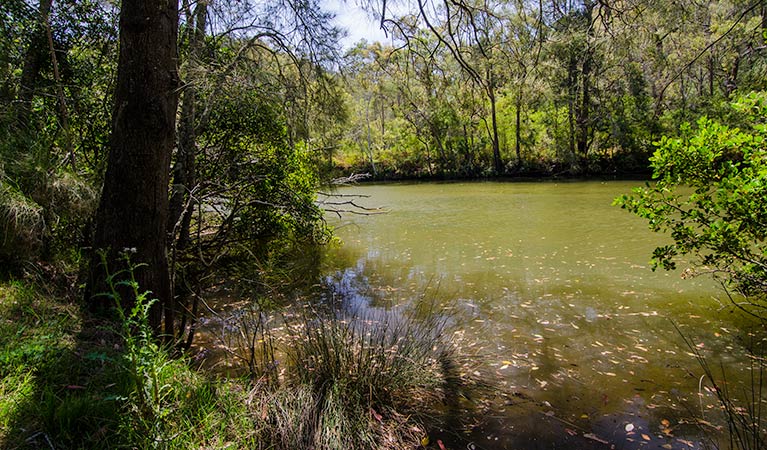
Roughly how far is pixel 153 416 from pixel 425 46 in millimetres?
3322

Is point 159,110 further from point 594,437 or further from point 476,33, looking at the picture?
point 594,437

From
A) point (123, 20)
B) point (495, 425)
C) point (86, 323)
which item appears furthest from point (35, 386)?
point (495, 425)

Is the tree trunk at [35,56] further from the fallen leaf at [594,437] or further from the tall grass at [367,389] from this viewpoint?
the fallen leaf at [594,437]

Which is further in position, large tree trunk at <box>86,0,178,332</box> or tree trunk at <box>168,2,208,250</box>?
tree trunk at <box>168,2,208,250</box>

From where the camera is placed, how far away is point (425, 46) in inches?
141

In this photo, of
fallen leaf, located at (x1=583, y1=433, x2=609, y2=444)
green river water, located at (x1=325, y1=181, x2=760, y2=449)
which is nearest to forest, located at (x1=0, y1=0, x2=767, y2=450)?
fallen leaf, located at (x1=583, y1=433, x2=609, y2=444)

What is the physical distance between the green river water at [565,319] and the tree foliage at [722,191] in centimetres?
85

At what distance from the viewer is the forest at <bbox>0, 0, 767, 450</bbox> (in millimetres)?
2049

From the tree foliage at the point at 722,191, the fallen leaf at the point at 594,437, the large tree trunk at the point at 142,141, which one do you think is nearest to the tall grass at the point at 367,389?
the fallen leaf at the point at 594,437

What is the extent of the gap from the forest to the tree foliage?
0.06 ft

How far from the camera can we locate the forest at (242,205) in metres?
2.05

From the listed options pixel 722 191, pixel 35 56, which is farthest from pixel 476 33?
pixel 35 56

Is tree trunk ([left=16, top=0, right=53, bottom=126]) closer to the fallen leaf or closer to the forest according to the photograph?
the forest

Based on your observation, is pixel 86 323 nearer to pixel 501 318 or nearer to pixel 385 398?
pixel 385 398
